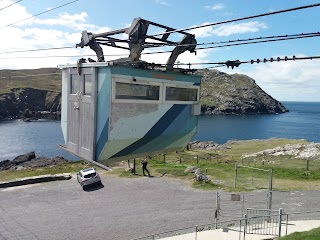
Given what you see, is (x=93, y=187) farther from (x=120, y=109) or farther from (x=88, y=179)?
(x=120, y=109)

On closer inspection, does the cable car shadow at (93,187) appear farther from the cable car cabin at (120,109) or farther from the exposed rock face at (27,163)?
the exposed rock face at (27,163)

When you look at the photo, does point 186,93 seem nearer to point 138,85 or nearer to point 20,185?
point 138,85

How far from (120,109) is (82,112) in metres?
0.95

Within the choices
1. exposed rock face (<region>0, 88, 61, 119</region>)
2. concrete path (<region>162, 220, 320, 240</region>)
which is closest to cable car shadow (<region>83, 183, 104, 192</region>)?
concrete path (<region>162, 220, 320, 240</region>)

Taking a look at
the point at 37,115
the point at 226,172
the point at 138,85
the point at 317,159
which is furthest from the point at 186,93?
the point at 37,115

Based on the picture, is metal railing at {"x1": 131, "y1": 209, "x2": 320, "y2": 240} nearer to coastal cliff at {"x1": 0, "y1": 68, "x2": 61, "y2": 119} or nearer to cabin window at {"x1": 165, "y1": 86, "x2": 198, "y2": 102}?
cabin window at {"x1": 165, "y1": 86, "x2": 198, "y2": 102}

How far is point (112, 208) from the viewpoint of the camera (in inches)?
1064

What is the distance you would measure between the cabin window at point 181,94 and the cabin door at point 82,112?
1923mm

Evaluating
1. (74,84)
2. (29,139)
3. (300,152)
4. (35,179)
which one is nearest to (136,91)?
(74,84)

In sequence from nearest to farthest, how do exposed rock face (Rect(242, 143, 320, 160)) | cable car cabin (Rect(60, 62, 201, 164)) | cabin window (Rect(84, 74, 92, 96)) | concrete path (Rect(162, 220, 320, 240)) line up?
cable car cabin (Rect(60, 62, 201, 164)) → cabin window (Rect(84, 74, 92, 96)) → concrete path (Rect(162, 220, 320, 240)) → exposed rock face (Rect(242, 143, 320, 160))

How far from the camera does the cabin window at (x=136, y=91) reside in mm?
6668

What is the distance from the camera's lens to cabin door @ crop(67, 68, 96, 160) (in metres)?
6.76

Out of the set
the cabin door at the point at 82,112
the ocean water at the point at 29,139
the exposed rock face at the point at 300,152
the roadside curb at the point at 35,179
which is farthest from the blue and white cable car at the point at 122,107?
the ocean water at the point at 29,139

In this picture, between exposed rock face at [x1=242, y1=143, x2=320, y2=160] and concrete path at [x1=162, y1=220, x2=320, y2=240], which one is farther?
exposed rock face at [x1=242, y1=143, x2=320, y2=160]
